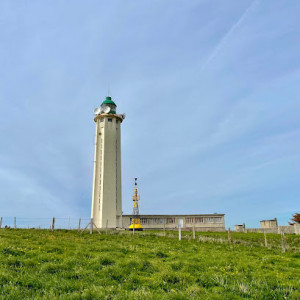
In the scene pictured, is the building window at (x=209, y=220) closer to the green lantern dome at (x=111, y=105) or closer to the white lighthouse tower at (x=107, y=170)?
the white lighthouse tower at (x=107, y=170)

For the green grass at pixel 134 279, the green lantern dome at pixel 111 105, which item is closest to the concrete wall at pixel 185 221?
the green lantern dome at pixel 111 105

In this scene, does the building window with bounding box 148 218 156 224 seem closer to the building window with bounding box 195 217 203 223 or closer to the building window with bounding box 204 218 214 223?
the building window with bounding box 195 217 203 223

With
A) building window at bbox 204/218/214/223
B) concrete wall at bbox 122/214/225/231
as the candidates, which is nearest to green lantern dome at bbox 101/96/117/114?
concrete wall at bbox 122/214/225/231

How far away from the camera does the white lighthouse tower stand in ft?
169

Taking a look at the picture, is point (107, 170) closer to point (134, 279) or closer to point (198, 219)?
point (198, 219)

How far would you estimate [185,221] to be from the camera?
53344mm

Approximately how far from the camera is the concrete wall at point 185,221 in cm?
5209

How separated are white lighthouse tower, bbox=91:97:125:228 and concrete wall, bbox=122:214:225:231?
316 centimetres

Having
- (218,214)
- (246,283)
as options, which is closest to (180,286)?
(246,283)

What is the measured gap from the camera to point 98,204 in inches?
2078

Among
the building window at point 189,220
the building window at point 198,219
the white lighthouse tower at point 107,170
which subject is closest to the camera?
the white lighthouse tower at point 107,170

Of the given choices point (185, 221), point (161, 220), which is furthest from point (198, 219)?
point (161, 220)

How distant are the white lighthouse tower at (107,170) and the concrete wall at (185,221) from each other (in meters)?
3.16

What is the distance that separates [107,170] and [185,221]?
59.9 ft
